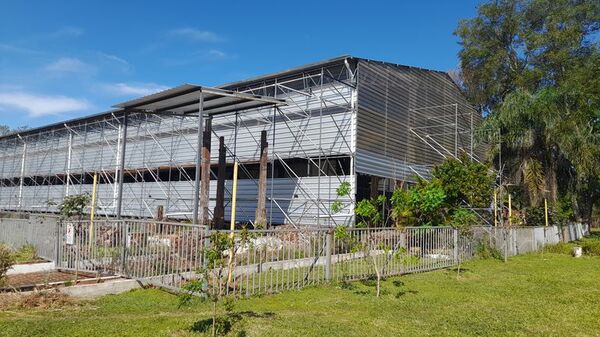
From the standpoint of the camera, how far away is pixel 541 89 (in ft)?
88.4

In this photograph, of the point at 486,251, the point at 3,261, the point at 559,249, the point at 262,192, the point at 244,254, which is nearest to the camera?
the point at 3,261

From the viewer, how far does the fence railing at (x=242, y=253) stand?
8.46 metres

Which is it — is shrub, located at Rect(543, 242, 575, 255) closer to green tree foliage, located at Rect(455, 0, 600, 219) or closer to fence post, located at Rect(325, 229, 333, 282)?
green tree foliage, located at Rect(455, 0, 600, 219)

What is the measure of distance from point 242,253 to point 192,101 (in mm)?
8358

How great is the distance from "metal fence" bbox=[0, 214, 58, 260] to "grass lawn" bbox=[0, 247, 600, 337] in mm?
4145

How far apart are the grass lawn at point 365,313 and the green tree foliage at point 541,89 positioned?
1311 centimetres

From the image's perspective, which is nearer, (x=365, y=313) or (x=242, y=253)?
(x=365, y=313)

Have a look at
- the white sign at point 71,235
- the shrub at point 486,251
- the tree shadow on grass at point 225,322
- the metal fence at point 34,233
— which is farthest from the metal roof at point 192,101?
the shrub at point 486,251

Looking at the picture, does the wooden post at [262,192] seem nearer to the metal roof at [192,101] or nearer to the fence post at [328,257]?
the metal roof at [192,101]

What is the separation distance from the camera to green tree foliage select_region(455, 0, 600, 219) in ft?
73.2

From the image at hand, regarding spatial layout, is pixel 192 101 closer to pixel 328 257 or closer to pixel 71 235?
pixel 71 235

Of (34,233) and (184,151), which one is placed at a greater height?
(184,151)

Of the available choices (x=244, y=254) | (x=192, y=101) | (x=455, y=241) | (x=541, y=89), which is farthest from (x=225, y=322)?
(x=541, y=89)

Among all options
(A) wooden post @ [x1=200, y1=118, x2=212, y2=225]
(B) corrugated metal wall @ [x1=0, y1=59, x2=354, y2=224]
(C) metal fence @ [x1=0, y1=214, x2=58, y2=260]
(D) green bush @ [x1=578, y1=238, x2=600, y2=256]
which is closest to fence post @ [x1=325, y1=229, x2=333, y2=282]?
(C) metal fence @ [x1=0, y1=214, x2=58, y2=260]
